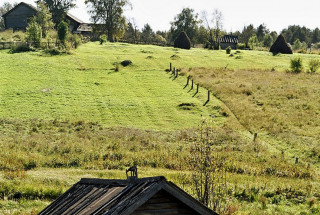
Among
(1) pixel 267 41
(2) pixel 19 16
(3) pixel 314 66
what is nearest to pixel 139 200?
(3) pixel 314 66

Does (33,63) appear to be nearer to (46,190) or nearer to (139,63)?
(139,63)

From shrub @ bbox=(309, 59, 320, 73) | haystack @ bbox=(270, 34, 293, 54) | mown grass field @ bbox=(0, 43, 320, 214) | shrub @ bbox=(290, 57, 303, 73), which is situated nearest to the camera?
mown grass field @ bbox=(0, 43, 320, 214)

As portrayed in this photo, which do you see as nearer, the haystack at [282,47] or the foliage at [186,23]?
the haystack at [282,47]

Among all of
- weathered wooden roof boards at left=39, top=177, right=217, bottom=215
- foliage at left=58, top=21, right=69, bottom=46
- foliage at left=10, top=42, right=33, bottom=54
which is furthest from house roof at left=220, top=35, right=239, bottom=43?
weathered wooden roof boards at left=39, top=177, right=217, bottom=215

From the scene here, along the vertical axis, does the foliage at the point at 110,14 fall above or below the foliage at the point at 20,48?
above

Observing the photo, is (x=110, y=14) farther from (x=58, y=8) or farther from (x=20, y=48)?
(x=20, y=48)

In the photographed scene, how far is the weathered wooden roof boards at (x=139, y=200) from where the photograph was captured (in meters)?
6.51

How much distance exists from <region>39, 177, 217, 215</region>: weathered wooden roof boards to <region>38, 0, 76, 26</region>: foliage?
84577mm

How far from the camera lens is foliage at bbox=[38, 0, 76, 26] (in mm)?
85625

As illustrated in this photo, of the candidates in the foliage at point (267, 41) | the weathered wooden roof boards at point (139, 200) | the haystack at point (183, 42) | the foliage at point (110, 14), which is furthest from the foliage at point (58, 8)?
the weathered wooden roof boards at point (139, 200)

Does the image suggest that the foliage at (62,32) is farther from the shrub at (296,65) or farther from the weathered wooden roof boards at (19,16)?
the shrub at (296,65)

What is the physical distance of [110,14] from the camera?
89.5 metres

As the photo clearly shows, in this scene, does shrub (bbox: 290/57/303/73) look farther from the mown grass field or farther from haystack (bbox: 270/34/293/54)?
haystack (bbox: 270/34/293/54)

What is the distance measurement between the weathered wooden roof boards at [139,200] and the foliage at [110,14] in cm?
8360
